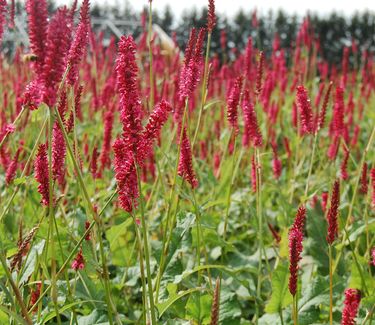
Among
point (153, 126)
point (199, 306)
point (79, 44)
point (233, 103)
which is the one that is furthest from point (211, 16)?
point (199, 306)

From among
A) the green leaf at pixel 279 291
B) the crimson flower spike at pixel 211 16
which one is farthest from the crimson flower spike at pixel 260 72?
the green leaf at pixel 279 291

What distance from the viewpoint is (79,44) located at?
110 centimetres

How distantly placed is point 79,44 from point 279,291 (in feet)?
3.17

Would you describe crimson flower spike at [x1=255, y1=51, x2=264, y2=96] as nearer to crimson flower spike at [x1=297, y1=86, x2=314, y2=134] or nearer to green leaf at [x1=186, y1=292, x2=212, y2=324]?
crimson flower spike at [x1=297, y1=86, x2=314, y2=134]

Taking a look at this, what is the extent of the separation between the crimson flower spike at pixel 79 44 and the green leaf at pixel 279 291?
878 millimetres

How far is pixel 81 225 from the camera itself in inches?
79.4

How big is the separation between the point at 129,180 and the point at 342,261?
141cm

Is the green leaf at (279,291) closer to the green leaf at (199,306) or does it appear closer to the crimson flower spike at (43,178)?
the green leaf at (199,306)

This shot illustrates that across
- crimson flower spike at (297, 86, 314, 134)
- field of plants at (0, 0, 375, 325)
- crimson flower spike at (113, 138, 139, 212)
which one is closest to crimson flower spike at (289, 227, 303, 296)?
field of plants at (0, 0, 375, 325)

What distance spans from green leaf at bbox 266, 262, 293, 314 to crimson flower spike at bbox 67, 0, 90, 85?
0.88 m

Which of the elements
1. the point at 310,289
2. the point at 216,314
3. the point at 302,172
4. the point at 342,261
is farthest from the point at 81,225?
the point at 302,172

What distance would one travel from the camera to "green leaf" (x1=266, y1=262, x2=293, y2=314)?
1707 mm

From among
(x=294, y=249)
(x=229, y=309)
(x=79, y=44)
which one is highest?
(x=79, y=44)

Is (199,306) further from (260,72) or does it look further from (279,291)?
(260,72)
